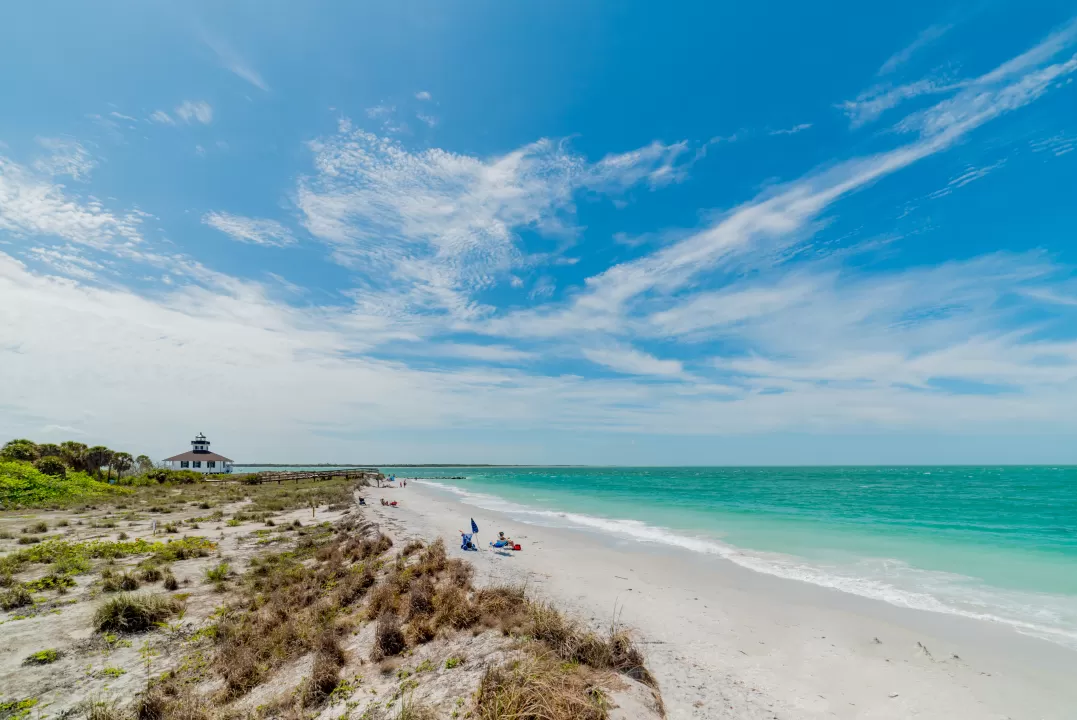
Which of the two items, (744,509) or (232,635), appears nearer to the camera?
(232,635)

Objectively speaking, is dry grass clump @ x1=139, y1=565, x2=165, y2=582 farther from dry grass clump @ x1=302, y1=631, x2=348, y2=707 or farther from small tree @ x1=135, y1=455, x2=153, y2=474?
small tree @ x1=135, y1=455, x2=153, y2=474

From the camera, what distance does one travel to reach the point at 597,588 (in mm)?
13141

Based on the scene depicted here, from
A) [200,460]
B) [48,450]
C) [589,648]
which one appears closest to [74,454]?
[48,450]

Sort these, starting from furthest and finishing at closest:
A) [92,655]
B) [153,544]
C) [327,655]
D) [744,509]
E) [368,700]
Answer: [744,509] → [153,544] → [92,655] → [327,655] → [368,700]

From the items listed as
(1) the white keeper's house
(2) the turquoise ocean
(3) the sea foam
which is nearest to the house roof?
(1) the white keeper's house

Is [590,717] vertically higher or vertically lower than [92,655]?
higher

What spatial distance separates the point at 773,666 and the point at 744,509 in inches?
1278

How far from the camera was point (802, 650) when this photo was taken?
29.9 feet

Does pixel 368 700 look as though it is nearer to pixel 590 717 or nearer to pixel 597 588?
pixel 590 717

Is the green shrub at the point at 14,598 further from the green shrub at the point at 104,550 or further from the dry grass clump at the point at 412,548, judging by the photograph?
the dry grass clump at the point at 412,548

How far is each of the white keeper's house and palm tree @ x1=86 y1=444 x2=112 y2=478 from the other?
35.0 m

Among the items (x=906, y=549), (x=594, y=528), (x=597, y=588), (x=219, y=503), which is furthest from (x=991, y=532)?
(x=219, y=503)

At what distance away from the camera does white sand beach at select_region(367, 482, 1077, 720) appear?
7.14 metres

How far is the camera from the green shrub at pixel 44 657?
8528 millimetres
